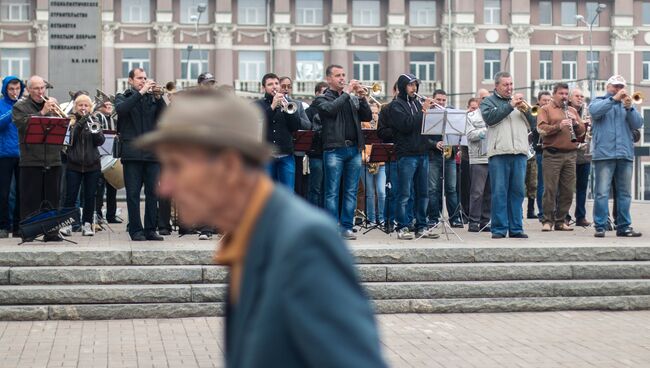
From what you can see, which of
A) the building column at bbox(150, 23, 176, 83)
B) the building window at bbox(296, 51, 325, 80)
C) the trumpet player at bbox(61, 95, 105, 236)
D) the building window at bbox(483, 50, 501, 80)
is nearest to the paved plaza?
the trumpet player at bbox(61, 95, 105, 236)

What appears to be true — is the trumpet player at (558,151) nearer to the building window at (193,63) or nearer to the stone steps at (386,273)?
the stone steps at (386,273)

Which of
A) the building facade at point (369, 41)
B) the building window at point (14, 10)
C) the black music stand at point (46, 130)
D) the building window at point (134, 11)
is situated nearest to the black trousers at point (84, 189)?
the black music stand at point (46, 130)

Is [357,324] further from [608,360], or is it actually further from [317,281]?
[608,360]

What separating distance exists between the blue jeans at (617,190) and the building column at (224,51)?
179ft

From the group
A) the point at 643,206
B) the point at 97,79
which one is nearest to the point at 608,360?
the point at 97,79

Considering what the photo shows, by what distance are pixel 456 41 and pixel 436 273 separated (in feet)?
194

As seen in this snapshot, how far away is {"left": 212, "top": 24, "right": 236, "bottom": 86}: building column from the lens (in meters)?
69.3

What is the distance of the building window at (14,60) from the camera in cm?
6869

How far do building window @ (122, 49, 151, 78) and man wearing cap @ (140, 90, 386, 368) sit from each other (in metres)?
67.7

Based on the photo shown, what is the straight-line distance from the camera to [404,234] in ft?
49.1

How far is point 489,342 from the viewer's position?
401 inches

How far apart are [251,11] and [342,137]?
56.3 meters

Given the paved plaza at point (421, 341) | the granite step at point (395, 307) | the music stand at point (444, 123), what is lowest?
the paved plaza at point (421, 341)

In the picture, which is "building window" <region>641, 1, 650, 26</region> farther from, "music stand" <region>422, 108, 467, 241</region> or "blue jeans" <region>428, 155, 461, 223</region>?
"music stand" <region>422, 108, 467, 241</region>
